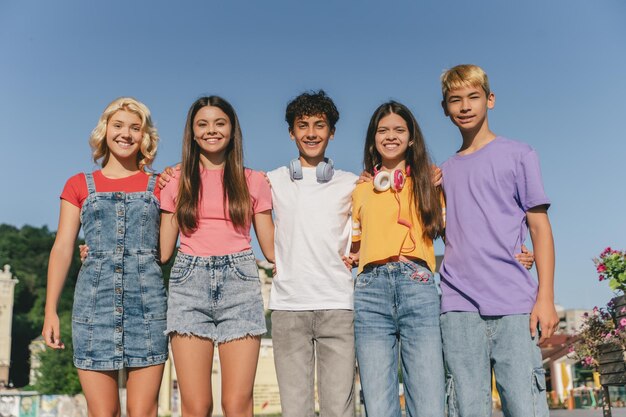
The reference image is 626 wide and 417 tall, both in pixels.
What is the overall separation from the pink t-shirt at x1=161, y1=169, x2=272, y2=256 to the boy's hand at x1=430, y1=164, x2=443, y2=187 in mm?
1176

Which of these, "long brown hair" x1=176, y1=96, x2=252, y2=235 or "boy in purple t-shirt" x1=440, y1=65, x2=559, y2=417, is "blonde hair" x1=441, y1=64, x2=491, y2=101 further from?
"long brown hair" x1=176, y1=96, x2=252, y2=235

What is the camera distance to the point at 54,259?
4848mm

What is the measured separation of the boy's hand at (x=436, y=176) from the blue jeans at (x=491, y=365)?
93 centimetres

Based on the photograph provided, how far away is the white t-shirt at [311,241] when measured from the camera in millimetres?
4750

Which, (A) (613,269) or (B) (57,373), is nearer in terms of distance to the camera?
(A) (613,269)

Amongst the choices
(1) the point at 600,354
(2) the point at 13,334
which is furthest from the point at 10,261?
(1) the point at 600,354

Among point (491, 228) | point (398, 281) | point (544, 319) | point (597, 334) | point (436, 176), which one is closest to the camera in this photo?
point (544, 319)

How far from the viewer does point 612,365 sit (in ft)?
32.0

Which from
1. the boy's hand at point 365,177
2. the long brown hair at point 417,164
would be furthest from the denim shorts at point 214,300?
the long brown hair at point 417,164

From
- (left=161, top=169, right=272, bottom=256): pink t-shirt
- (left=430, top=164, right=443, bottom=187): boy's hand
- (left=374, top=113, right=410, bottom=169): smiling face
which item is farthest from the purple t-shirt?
(left=161, top=169, right=272, bottom=256): pink t-shirt

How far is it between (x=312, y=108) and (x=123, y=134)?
1396 millimetres

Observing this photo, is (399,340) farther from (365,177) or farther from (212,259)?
(212,259)

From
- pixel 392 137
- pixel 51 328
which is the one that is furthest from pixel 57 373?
pixel 392 137

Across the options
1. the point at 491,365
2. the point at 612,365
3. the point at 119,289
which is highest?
the point at 119,289
